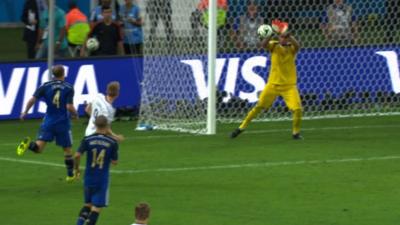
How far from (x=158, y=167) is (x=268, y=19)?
7729mm

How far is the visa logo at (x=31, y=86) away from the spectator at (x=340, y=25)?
4.99 meters

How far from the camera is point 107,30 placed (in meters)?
31.5

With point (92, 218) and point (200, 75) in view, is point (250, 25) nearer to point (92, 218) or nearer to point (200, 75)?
point (200, 75)

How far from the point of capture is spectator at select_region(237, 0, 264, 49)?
95.7ft

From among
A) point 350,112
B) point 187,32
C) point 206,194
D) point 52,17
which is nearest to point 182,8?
point 187,32

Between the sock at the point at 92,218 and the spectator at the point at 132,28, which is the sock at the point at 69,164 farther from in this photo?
the spectator at the point at 132,28

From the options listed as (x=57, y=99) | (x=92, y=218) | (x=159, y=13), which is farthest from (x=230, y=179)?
(x=159, y=13)

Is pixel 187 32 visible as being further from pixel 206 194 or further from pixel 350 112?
pixel 206 194

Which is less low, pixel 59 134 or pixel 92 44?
pixel 92 44

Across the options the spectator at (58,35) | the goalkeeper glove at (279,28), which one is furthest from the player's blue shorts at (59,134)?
the spectator at (58,35)

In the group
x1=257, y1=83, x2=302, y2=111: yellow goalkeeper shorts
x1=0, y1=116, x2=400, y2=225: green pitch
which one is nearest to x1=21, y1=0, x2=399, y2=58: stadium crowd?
x1=0, y1=116, x2=400, y2=225: green pitch

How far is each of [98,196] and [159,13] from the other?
510 inches

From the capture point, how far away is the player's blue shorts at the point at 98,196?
16.4 meters

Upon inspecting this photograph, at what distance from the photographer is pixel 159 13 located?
29062 millimetres
